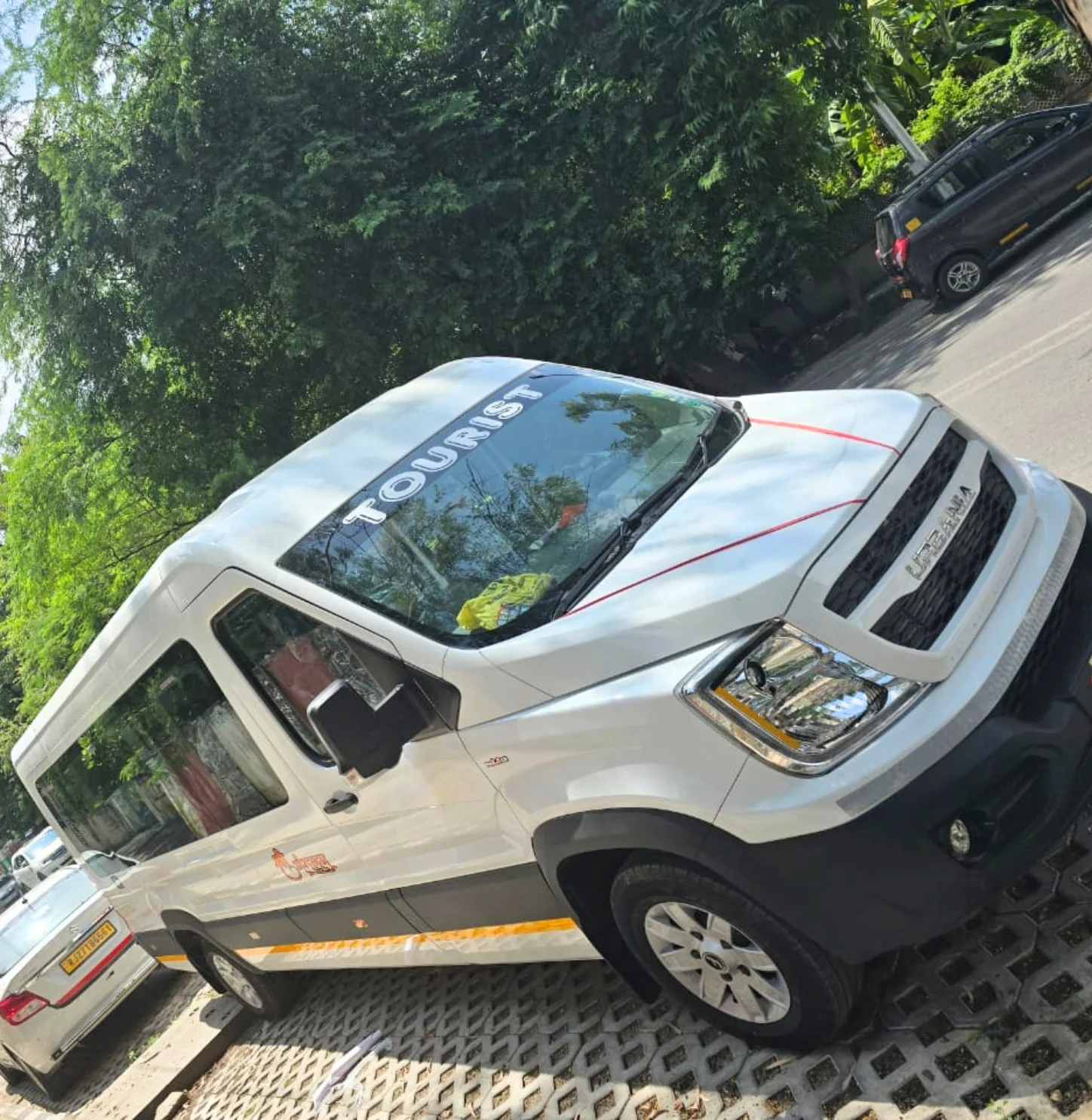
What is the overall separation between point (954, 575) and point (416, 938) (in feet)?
8.22

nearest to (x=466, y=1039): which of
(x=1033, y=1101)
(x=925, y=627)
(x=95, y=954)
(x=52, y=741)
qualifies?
(x=1033, y=1101)

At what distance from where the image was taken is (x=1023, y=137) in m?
13.7

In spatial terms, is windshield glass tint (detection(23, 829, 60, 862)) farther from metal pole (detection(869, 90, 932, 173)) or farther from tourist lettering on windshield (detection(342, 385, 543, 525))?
tourist lettering on windshield (detection(342, 385, 543, 525))

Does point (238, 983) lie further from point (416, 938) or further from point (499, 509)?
point (499, 509)

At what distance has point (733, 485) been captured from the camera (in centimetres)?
353

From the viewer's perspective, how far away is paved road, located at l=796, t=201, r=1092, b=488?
7.28 m

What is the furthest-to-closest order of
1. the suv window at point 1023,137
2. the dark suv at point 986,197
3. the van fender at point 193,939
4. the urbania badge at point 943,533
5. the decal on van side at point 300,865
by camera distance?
the suv window at point 1023,137 → the dark suv at point 986,197 → the van fender at point 193,939 → the decal on van side at point 300,865 → the urbania badge at point 943,533

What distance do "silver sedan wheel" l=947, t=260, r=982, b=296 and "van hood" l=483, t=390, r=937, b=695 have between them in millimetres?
11243

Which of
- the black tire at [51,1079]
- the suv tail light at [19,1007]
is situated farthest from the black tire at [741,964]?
the black tire at [51,1079]

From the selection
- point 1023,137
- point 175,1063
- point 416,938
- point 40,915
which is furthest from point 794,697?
point 1023,137

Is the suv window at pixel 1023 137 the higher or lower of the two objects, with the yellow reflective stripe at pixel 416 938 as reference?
higher

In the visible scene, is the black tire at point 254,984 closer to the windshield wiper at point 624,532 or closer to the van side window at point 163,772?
the van side window at point 163,772

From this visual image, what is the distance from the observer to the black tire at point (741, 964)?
2.97 metres

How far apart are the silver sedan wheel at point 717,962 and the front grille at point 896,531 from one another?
0.98 metres
